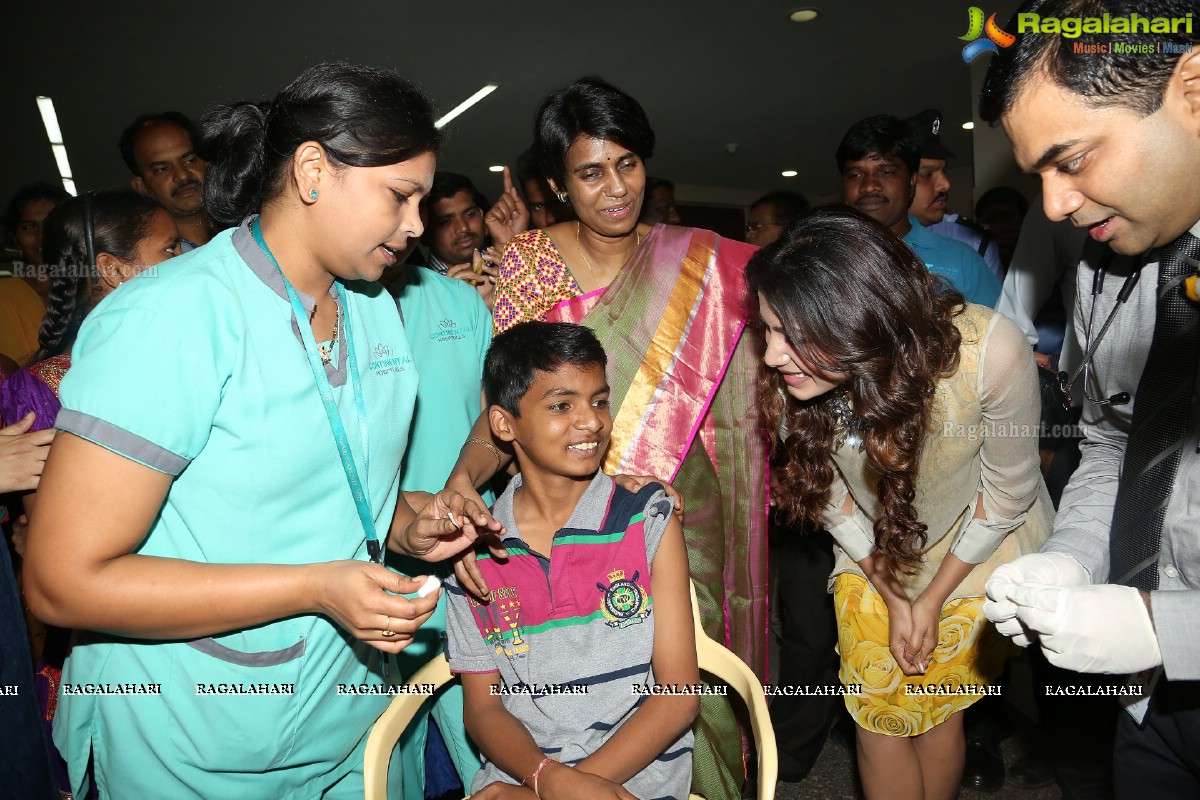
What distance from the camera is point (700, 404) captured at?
205cm

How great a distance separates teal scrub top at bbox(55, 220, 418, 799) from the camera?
977 mm

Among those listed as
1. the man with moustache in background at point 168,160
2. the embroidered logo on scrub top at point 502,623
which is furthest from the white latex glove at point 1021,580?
the man with moustache in background at point 168,160

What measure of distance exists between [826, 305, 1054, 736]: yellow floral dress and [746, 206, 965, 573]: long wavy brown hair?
0.22 feet

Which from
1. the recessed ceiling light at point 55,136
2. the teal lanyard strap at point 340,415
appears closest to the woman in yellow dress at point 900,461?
the teal lanyard strap at point 340,415

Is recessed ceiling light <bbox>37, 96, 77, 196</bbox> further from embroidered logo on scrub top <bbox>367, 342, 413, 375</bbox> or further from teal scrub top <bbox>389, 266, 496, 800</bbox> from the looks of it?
embroidered logo on scrub top <bbox>367, 342, 413, 375</bbox>

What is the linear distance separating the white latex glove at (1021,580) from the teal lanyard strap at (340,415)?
896mm

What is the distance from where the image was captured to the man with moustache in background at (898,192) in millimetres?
2693

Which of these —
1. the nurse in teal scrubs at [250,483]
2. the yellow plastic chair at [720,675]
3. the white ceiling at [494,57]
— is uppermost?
the white ceiling at [494,57]

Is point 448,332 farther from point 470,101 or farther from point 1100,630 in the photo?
point 470,101

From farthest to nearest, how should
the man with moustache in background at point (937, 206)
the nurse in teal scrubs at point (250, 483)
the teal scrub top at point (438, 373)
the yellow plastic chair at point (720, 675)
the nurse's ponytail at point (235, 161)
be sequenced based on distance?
the man with moustache in background at point (937, 206), the teal scrub top at point (438, 373), the yellow plastic chair at point (720, 675), the nurse's ponytail at point (235, 161), the nurse in teal scrubs at point (250, 483)

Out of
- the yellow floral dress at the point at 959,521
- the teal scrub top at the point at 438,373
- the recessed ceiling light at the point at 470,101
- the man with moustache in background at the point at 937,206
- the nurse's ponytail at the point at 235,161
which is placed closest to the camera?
the nurse's ponytail at the point at 235,161

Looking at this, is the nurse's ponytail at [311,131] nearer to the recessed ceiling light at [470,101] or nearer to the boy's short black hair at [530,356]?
the boy's short black hair at [530,356]

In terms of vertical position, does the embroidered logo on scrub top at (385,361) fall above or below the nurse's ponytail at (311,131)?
below

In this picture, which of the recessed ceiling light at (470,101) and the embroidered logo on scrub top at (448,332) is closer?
the embroidered logo on scrub top at (448,332)
